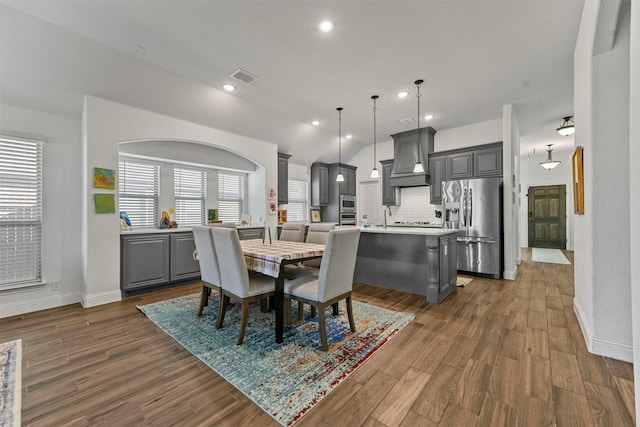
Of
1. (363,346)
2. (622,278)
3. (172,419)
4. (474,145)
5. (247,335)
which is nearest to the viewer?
(172,419)

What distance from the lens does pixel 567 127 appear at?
4910 millimetres

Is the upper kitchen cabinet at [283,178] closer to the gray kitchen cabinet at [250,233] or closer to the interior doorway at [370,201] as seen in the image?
the gray kitchen cabinet at [250,233]

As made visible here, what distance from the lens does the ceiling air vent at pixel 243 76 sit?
340 centimetres

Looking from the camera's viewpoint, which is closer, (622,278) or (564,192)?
(622,278)

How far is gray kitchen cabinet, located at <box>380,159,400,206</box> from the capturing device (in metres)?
6.32

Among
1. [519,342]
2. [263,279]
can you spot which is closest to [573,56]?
[519,342]

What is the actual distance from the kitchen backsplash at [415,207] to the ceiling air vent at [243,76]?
418 centimetres

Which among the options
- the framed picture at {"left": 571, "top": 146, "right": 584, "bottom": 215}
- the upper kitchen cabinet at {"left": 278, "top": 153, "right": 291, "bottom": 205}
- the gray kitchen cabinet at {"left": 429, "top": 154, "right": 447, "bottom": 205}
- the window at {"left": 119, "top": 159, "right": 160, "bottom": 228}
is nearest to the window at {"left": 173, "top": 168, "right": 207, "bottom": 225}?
the window at {"left": 119, "top": 159, "right": 160, "bottom": 228}

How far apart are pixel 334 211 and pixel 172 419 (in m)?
5.79

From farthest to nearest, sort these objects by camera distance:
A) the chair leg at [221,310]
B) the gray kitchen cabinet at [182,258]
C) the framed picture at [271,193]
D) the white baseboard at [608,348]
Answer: the framed picture at [271,193] < the gray kitchen cabinet at [182,258] < the chair leg at [221,310] < the white baseboard at [608,348]

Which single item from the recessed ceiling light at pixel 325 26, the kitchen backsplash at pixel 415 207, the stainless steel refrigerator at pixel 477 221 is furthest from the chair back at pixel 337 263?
the kitchen backsplash at pixel 415 207

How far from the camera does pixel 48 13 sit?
2404mm

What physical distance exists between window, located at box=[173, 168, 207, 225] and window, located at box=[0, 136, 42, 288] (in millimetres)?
1764

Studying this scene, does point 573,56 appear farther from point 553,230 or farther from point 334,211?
point 553,230
